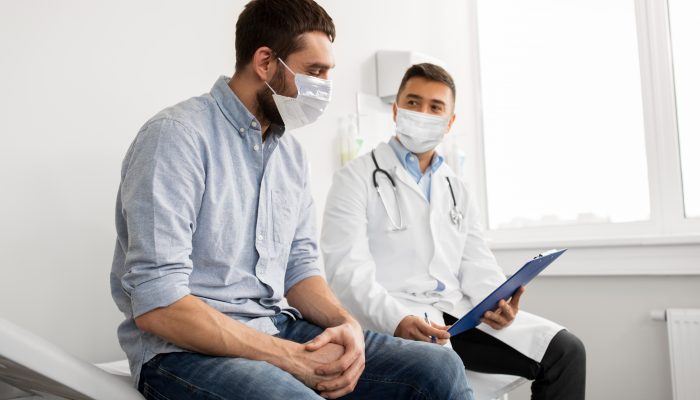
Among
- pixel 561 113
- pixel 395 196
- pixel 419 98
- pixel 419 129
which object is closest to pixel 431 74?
pixel 419 98

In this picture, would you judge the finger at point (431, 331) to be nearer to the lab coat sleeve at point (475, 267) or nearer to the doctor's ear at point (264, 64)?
the lab coat sleeve at point (475, 267)

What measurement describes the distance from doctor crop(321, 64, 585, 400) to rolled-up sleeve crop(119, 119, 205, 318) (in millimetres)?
679

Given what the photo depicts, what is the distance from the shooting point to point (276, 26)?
1229 mm

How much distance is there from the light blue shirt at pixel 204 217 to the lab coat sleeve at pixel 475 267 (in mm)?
732

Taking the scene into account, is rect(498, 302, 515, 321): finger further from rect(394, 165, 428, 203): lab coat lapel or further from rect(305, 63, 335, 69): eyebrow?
rect(305, 63, 335, 69): eyebrow

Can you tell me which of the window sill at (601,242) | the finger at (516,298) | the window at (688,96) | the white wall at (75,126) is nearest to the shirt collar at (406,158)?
the finger at (516,298)

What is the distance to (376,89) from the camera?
2.49m

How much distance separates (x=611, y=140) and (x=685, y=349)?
96 cm

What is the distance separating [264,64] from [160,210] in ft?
1.42

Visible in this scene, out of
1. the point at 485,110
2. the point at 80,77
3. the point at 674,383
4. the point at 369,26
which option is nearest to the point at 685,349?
the point at 674,383

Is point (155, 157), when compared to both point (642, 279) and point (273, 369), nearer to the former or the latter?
point (273, 369)

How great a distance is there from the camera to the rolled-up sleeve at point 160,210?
95 cm

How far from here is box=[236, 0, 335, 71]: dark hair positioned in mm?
1229

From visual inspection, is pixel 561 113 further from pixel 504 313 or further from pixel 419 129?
pixel 504 313
